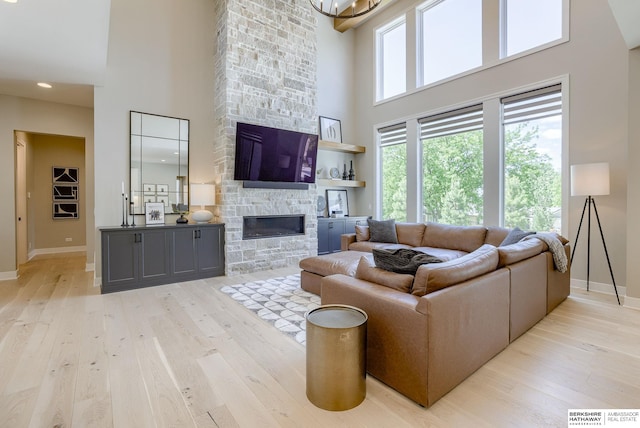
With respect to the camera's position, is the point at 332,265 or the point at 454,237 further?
the point at 454,237

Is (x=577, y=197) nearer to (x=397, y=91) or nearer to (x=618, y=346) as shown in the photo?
(x=618, y=346)

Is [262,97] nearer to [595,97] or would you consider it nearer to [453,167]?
[453,167]

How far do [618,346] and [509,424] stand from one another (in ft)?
5.35

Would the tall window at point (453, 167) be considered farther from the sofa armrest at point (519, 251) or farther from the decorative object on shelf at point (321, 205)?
the sofa armrest at point (519, 251)

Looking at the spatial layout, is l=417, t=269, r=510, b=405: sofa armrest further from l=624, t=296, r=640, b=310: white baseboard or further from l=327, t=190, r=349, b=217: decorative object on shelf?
l=327, t=190, r=349, b=217: decorative object on shelf

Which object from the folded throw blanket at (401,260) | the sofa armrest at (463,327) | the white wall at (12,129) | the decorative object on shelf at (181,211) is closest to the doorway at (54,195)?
the white wall at (12,129)

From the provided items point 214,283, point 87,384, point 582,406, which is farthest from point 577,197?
point 87,384

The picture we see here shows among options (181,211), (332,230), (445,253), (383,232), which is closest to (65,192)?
(181,211)

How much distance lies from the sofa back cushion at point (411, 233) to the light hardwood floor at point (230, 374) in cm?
209

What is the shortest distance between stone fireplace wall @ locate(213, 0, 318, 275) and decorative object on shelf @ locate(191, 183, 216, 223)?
0.54ft

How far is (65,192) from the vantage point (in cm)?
681

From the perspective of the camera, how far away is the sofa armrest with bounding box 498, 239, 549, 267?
2.39 meters

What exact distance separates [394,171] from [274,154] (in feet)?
8.95

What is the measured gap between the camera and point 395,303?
1802 millimetres
